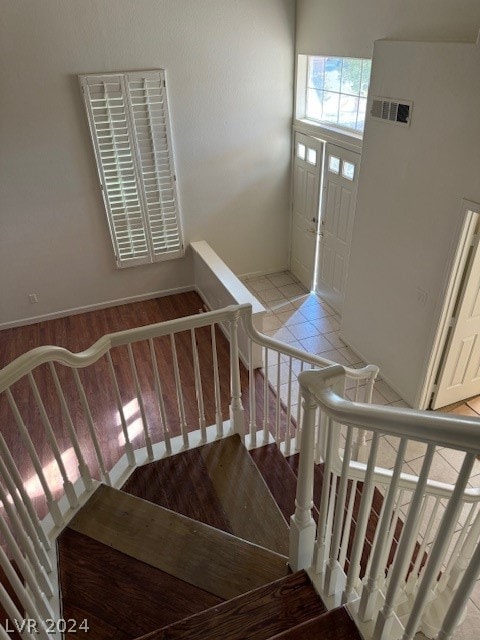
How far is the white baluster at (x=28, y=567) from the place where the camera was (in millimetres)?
1382

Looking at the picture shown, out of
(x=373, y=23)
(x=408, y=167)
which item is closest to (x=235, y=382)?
(x=408, y=167)

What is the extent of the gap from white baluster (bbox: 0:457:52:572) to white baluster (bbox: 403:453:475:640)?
129 cm

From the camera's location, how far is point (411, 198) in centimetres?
379

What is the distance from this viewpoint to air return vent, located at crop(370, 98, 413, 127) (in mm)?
3638

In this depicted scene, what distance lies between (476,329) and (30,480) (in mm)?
3915

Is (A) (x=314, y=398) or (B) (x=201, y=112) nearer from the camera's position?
(A) (x=314, y=398)

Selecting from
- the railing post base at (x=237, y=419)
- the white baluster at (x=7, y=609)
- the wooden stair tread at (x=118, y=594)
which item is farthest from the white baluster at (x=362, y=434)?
the white baluster at (x=7, y=609)

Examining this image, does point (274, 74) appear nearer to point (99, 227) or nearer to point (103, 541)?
point (99, 227)

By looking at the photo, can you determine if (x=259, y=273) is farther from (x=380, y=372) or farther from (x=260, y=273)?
(x=380, y=372)

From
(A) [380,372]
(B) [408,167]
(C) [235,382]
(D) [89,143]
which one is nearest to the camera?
(C) [235,382]

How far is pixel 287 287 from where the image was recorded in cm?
629

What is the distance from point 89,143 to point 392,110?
3191mm

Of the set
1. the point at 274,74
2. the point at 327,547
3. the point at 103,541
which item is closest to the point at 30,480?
the point at 103,541

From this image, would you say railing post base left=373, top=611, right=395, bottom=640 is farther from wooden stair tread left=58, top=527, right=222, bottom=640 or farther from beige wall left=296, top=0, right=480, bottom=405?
beige wall left=296, top=0, right=480, bottom=405
